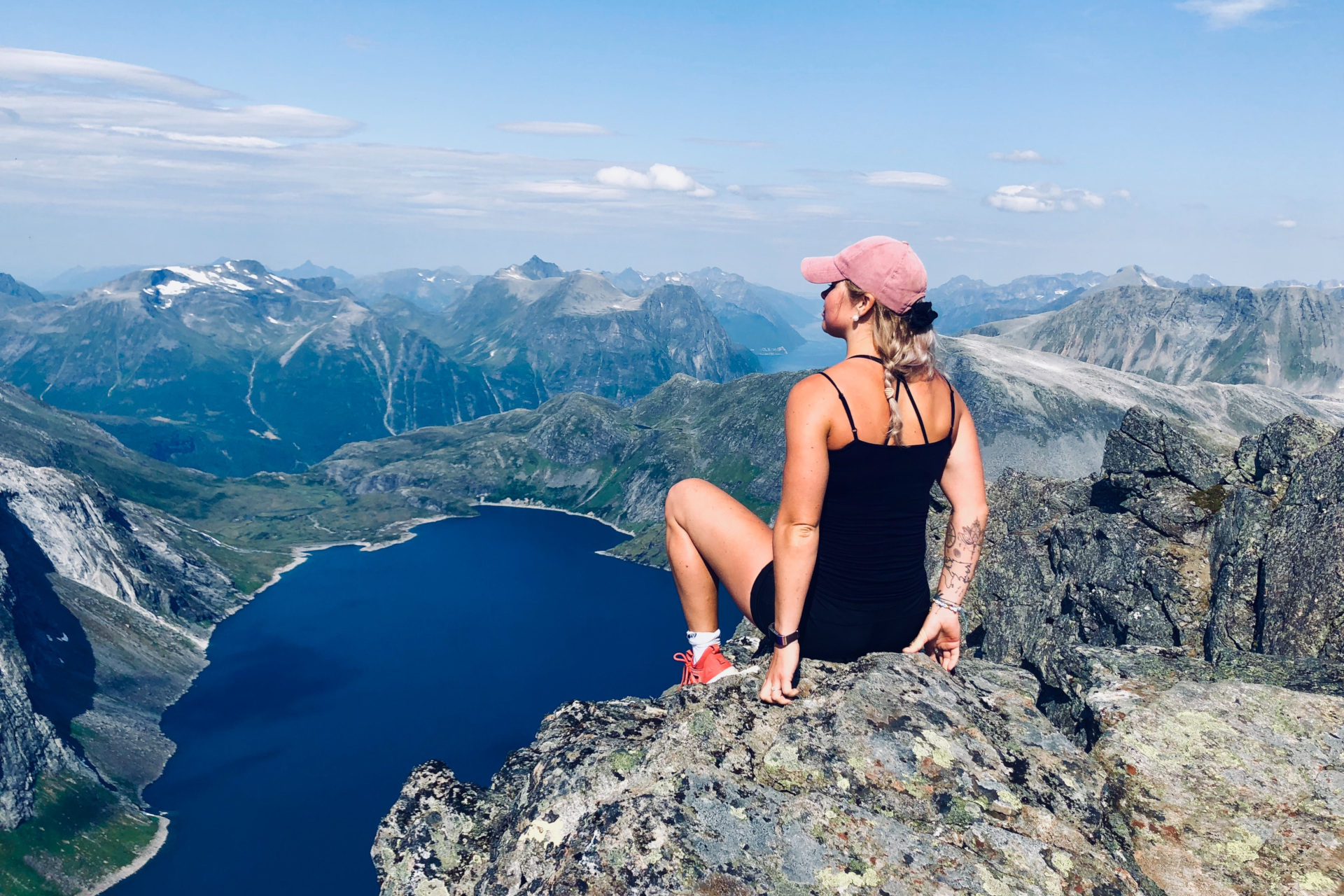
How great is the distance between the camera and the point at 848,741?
9750 millimetres

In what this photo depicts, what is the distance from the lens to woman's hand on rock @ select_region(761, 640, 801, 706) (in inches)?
407

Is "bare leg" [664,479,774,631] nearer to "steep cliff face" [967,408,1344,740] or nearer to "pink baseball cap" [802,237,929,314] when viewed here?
"pink baseball cap" [802,237,929,314]

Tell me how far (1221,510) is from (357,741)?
206 m

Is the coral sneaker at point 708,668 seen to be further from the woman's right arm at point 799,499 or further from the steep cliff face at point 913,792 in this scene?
the woman's right arm at point 799,499

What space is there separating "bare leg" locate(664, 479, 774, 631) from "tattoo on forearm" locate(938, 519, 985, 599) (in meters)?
2.81

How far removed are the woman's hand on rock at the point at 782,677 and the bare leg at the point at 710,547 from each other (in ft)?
3.63

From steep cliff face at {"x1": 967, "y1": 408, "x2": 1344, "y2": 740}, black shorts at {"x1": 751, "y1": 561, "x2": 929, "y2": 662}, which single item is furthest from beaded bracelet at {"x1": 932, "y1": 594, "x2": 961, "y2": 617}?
steep cliff face at {"x1": 967, "y1": 408, "x2": 1344, "y2": 740}

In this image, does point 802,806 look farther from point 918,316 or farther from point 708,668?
point 918,316

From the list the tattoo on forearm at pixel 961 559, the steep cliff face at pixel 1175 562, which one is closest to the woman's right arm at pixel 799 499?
the tattoo on forearm at pixel 961 559

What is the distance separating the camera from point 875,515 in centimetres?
996

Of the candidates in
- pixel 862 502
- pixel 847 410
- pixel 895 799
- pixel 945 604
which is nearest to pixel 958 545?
pixel 945 604

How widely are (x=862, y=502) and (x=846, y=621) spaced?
1936 millimetres


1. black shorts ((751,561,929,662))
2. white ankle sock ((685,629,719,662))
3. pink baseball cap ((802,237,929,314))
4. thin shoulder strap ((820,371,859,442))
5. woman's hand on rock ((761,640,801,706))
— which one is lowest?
white ankle sock ((685,629,719,662))

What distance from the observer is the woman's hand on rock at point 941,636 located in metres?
11.4
